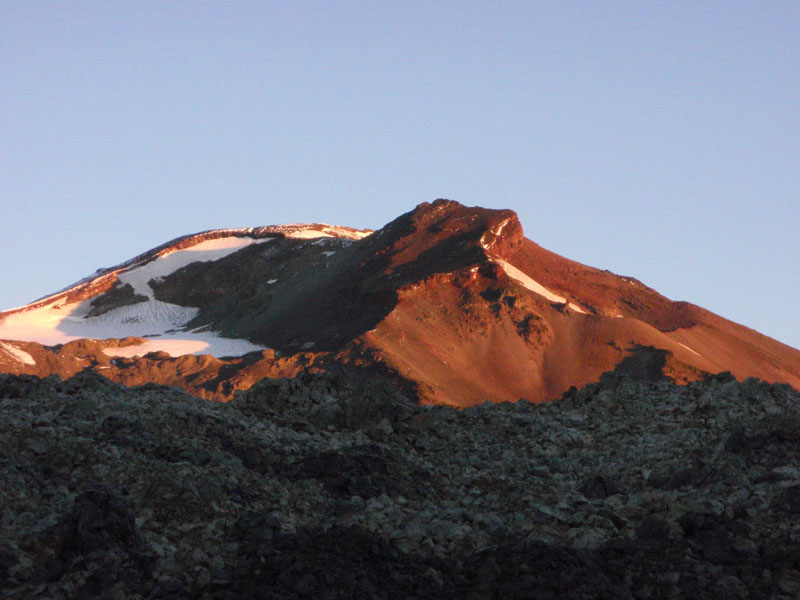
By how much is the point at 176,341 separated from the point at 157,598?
152 ft

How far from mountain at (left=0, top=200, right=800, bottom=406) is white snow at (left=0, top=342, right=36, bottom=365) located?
0.30ft

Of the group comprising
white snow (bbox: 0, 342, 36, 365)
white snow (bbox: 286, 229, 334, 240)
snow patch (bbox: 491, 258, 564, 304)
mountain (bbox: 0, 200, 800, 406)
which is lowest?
white snow (bbox: 0, 342, 36, 365)

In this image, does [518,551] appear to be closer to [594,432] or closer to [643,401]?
[594,432]

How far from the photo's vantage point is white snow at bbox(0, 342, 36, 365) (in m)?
45.7

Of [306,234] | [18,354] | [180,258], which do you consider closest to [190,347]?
[18,354]

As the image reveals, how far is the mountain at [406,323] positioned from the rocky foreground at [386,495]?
24.0m

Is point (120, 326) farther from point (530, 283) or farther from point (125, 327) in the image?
point (530, 283)

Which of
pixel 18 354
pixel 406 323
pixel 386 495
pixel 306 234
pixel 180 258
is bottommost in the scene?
pixel 18 354

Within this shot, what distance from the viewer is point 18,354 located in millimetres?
46562

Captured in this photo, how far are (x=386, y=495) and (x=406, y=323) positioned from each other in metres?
35.5

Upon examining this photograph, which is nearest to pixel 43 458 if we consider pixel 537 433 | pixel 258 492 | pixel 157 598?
pixel 258 492

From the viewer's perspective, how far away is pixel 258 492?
10297 millimetres

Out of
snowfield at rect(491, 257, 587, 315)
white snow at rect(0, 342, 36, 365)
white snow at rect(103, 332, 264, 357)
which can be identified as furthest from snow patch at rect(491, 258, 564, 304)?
white snow at rect(0, 342, 36, 365)

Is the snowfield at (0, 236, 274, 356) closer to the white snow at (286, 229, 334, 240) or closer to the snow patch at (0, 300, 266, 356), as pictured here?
the snow patch at (0, 300, 266, 356)
